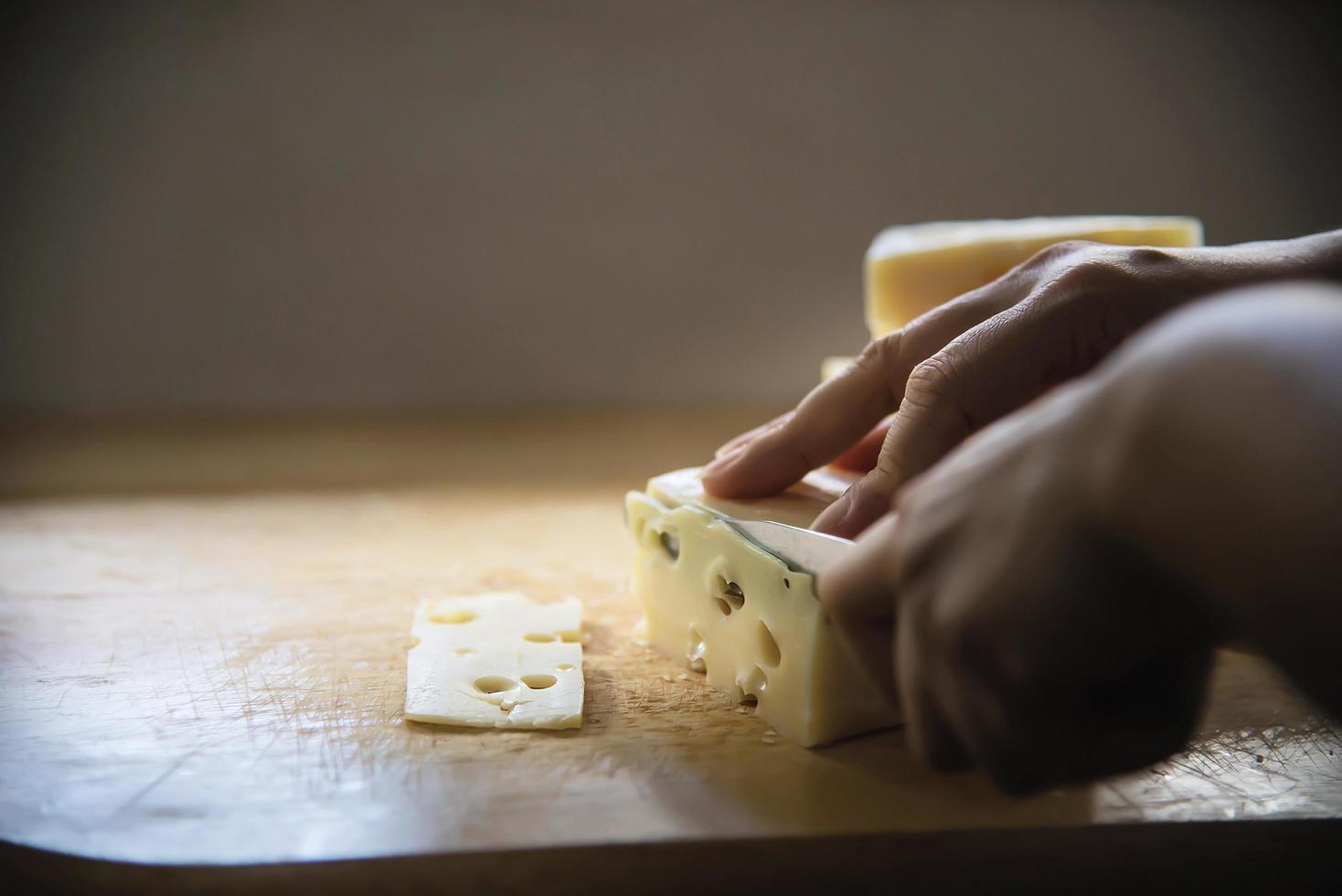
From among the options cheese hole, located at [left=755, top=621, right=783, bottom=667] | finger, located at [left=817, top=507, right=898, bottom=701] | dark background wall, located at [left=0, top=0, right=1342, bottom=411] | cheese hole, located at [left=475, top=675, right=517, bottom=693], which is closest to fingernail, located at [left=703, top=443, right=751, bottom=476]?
cheese hole, located at [left=755, top=621, right=783, bottom=667]

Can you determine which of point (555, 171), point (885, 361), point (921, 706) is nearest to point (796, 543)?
point (885, 361)

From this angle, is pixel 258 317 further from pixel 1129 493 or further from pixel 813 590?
pixel 1129 493

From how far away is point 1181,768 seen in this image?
897 mm

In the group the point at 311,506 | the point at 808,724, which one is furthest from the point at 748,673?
the point at 311,506

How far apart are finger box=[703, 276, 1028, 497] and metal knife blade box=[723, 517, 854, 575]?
0.36 ft

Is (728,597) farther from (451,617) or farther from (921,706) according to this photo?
(921,706)

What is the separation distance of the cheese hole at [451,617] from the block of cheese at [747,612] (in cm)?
21

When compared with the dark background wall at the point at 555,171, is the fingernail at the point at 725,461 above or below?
below

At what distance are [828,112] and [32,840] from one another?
99.5 inches

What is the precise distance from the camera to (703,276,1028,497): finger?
1123 millimetres

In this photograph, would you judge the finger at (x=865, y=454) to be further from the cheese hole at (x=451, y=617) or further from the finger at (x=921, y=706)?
the finger at (x=921, y=706)

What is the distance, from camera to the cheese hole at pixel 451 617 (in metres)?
1.22

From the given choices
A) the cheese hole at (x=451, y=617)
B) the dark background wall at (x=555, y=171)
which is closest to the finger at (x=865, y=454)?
the cheese hole at (x=451, y=617)

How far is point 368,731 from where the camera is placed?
977mm
